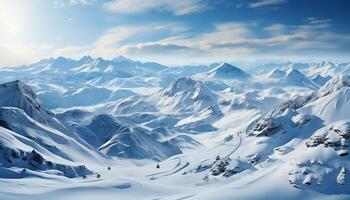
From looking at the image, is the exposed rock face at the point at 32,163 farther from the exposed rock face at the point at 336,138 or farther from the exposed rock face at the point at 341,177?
the exposed rock face at the point at 341,177

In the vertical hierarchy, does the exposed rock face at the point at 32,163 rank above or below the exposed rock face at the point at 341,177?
above

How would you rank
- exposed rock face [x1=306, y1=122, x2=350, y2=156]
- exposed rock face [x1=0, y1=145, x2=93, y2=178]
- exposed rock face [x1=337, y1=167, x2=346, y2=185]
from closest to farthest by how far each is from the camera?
exposed rock face [x1=337, y1=167, x2=346, y2=185] < exposed rock face [x1=306, y1=122, x2=350, y2=156] < exposed rock face [x1=0, y1=145, x2=93, y2=178]

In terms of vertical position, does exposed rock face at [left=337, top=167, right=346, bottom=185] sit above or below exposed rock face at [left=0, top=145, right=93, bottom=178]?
below

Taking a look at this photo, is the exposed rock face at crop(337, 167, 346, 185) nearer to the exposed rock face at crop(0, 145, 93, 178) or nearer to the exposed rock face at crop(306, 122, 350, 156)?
the exposed rock face at crop(306, 122, 350, 156)

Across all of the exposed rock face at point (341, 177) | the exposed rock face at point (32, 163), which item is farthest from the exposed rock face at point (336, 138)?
the exposed rock face at point (32, 163)

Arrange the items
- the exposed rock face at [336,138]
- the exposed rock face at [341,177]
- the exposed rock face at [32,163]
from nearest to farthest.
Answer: the exposed rock face at [341,177], the exposed rock face at [336,138], the exposed rock face at [32,163]

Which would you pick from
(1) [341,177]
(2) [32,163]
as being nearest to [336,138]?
(1) [341,177]

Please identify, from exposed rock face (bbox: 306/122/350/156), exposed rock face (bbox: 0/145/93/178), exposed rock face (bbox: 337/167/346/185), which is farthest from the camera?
exposed rock face (bbox: 0/145/93/178)

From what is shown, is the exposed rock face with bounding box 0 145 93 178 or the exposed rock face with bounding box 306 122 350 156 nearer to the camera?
the exposed rock face with bounding box 306 122 350 156

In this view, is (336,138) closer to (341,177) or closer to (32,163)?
(341,177)

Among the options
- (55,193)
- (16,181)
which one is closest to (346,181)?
(55,193)

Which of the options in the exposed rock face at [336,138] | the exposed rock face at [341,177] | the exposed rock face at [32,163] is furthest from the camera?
the exposed rock face at [32,163]

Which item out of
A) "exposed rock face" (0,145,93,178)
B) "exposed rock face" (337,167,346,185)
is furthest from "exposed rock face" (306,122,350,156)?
"exposed rock face" (0,145,93,178)
